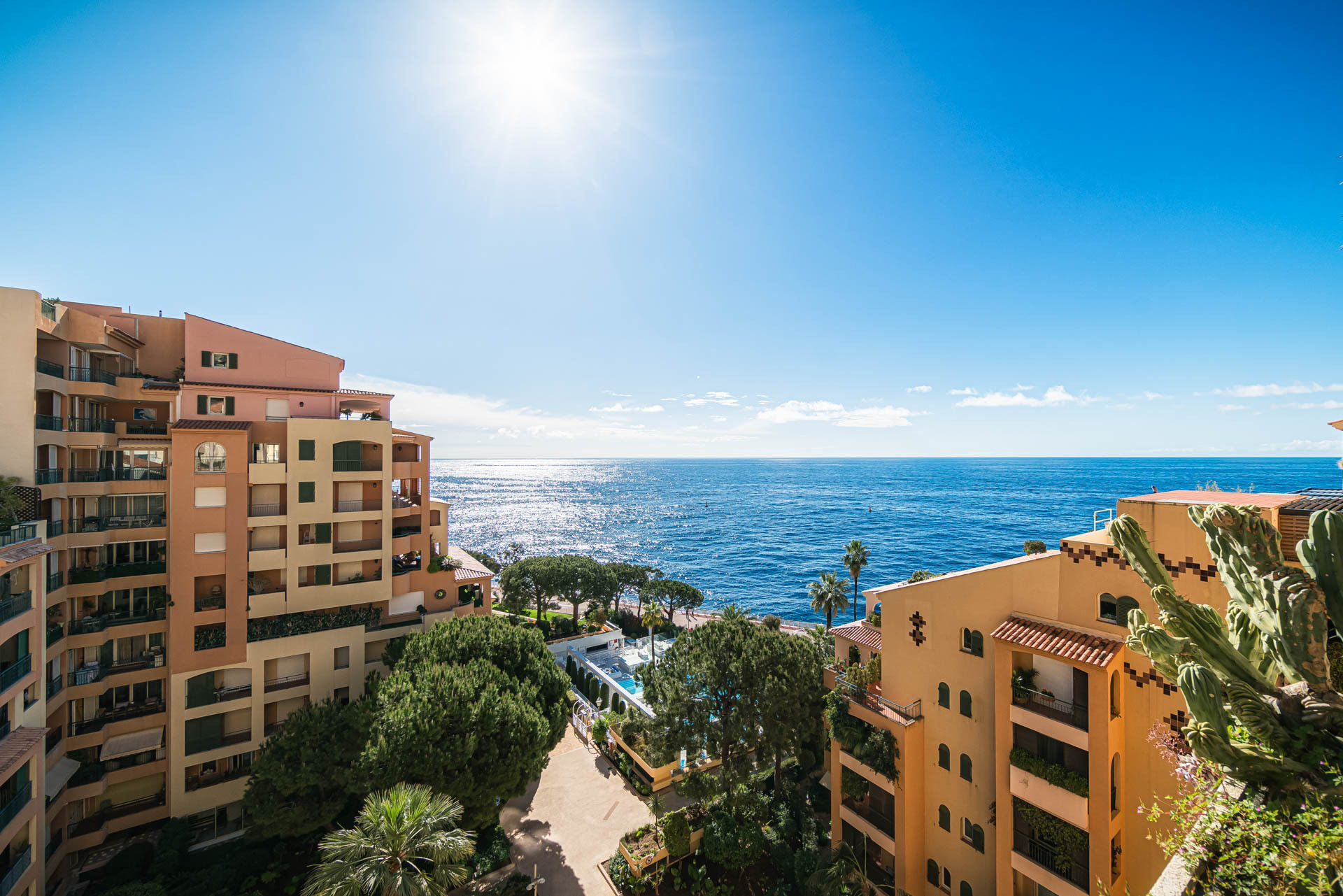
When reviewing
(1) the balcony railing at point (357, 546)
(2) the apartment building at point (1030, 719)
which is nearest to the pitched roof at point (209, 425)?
(1) the balcony railing at point (357, 546)

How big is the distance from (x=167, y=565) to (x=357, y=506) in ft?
27.7

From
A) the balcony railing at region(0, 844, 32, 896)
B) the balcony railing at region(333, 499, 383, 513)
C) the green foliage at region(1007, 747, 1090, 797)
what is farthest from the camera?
the balcony railing at region(333, 499, 383, 513)

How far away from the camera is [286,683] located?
2745 cm

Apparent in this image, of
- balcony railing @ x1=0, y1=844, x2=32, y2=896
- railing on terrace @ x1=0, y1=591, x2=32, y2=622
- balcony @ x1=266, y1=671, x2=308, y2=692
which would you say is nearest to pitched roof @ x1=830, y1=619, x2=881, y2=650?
balcony @ x1=266, y1=671, x2=308, y2=692

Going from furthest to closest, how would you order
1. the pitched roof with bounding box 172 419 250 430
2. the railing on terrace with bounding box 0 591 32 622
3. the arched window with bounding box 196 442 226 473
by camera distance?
the arched window with bounding box 196 442 226 473, the pitched roof with bounding box 172 419 250 430, the railing on terrace with bounding box 0 591 32 622

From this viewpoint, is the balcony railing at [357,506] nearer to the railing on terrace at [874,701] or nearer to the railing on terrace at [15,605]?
the railing on terrace at [15,605]

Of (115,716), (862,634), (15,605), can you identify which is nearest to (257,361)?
(15,605)

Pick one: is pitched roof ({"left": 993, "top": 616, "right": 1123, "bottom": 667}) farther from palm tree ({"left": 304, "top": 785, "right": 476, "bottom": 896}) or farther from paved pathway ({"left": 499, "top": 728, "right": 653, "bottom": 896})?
paved pathway ({"left": 499, "top": 728, "right": 653, "bottom": 896})

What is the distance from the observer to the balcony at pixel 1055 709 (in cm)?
1577

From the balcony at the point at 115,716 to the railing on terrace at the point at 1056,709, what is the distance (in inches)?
1487

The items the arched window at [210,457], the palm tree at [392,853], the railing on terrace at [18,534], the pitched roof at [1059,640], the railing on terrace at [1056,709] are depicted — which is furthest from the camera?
the arched window at [210,457]

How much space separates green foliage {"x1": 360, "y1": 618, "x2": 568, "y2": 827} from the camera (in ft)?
66.3

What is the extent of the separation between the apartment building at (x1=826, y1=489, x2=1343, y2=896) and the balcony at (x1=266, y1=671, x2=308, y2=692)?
2804 centimetres

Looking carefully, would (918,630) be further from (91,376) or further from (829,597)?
(91,376)
